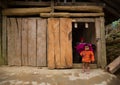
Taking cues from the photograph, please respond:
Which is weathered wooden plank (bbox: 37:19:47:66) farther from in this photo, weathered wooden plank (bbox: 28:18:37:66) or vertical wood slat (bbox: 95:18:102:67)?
vertical wood slat (bbox: 95:18:102:67)

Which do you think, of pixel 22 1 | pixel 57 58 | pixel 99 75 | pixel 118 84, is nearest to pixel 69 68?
pixel 57 58

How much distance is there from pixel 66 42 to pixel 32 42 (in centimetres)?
134

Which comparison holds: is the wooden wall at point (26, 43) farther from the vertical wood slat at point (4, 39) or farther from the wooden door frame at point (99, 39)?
the wooden door frame at point (99, 39)

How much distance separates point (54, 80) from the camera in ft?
30.0

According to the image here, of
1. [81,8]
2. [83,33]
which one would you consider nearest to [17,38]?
[81,8]

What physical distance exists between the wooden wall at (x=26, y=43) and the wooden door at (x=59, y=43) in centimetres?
31

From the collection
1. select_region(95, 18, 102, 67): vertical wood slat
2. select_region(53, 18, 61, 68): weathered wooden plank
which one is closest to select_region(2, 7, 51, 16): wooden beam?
select_region(53, 18, 61, 68): weathered wooden plank

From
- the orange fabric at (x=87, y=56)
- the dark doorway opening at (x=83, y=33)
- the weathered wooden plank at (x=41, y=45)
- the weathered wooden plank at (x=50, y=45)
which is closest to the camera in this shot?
the orange fabric at (x=87, y=56)

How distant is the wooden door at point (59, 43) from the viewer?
1075cm

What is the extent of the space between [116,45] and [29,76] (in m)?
7.68

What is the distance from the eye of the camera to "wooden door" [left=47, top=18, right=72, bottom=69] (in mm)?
10750

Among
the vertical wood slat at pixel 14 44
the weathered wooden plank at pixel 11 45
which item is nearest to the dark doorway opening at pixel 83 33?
the vertical wood slat at pixel 14 44

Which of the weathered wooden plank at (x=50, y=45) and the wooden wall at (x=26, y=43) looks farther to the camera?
the wooden wall at (x=26, y=43)

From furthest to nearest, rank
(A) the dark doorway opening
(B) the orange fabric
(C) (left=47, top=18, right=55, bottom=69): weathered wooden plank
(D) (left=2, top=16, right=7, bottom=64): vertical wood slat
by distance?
(A) the dark doorway opening, (D) (left=2, top=16, right=7, bottom=64): vertical wood slat, (C) (left=47, top=18, right=55, bottom=69): weathered wooden plank, (B) the orange fabric
